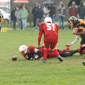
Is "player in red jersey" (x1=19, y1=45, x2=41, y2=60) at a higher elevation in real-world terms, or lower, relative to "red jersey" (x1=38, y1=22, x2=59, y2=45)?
lower

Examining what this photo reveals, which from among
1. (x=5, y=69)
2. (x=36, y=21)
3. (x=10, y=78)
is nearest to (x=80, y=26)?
(x=5, y=69)

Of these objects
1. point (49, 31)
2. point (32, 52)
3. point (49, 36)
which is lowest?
point (32, 52)

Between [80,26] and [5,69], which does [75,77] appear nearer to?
[5,69]

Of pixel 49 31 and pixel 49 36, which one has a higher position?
pixel 49 31

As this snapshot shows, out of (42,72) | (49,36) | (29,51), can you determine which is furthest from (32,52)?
(42,72)

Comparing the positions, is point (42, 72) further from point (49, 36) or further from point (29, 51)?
point (29, 51)

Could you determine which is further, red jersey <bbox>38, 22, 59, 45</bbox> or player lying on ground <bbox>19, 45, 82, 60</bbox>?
player lying on ground <bbox>19, 45, 82, 60</bbox>

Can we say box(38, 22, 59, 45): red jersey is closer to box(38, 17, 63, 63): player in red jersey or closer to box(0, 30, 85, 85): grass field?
box(38, 17, 63, 63): player in red jersey

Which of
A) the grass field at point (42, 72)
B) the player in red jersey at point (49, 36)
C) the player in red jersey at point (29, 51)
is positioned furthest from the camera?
the player in red jersey at point (29, 51)

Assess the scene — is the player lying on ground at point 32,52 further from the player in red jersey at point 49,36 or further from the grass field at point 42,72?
the player in red jersey at point 49,36

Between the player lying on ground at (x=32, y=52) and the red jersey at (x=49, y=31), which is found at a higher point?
the red jersey at (x=49, y=31)

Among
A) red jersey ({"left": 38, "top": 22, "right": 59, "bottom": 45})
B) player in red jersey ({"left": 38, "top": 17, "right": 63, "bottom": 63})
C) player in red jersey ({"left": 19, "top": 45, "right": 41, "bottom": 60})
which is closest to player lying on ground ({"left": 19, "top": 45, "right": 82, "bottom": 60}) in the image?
player in red jersey ({"left": 19, "top": 45, "right": 41, "bottom": 60})

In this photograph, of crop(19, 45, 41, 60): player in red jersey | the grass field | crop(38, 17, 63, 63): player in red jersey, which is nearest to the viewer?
the grass field

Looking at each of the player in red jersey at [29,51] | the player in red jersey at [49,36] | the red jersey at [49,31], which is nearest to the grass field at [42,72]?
the player in red jersey at [29,51]
